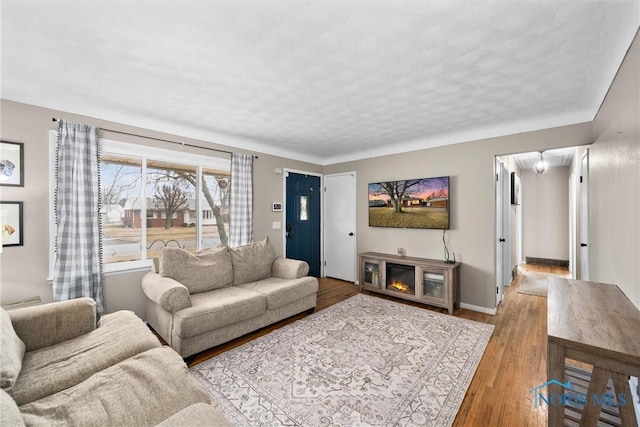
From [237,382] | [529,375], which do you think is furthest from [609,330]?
[237,382]

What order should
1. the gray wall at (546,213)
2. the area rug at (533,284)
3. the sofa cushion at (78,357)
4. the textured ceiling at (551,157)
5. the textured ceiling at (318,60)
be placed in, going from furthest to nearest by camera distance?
the gray wall at (546,213), the textured ceiling at (551,157), the area rug at (533,284), the textured ceiling at (318,60), the sofa cushion at (78,357)

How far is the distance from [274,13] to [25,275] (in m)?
3.13

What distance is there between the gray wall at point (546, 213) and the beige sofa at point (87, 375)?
812cm

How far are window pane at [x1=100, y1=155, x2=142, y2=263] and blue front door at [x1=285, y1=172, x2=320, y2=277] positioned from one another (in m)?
2.29

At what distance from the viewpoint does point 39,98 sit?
2471 mm

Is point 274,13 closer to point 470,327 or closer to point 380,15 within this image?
point 380,15

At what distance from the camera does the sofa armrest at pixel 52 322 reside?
1.74 m

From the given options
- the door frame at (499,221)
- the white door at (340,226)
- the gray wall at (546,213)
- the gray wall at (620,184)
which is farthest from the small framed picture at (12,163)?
the gray wall at (546,213)

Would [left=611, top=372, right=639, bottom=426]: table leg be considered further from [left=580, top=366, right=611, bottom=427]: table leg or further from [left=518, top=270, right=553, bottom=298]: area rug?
[left=518, top=270, right=553, bottom=298]: area rug

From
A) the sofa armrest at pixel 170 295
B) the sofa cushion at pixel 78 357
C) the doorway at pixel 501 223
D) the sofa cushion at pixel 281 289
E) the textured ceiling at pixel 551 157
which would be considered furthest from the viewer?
the textured ceiling at pixel 551 157

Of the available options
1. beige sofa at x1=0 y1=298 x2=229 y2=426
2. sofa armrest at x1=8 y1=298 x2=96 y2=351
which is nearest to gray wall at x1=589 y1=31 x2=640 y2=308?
beige sofa at x1=0 y1=298 x2=229 y2=426

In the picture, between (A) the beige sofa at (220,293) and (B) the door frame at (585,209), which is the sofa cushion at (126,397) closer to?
(A) the beige sofa at (220,293)

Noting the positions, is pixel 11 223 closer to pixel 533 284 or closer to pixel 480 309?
pixel 480 309

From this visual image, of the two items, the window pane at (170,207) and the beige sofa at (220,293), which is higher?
the window pane at (170,207)
